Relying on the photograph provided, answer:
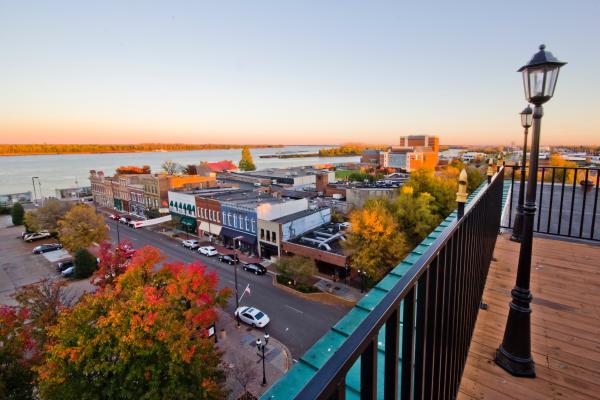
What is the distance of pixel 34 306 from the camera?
46.0 feet

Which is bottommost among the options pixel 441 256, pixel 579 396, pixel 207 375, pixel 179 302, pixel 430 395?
pixel 207 375

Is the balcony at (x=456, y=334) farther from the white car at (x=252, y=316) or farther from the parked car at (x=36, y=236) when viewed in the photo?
the parked car at (x=36, y=236)

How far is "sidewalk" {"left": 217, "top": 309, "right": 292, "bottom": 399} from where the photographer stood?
13284 millimetres

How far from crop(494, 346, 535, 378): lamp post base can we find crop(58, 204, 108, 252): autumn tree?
1284 inches

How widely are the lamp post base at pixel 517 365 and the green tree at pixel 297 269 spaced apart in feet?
60.1

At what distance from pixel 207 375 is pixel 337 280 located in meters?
14.2

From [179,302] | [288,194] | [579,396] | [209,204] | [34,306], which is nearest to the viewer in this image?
[579,396]

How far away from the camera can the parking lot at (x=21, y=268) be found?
76.1 feet

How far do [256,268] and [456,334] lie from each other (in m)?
23.4

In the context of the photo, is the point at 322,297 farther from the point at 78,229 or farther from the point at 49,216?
the point at 49,216

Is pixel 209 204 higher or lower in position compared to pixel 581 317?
lower

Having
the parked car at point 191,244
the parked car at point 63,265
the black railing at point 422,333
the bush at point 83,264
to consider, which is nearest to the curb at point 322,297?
the parked car at point 191,244

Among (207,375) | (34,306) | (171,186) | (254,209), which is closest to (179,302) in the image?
(207,375)

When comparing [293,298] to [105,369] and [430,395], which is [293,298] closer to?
[105,369]
